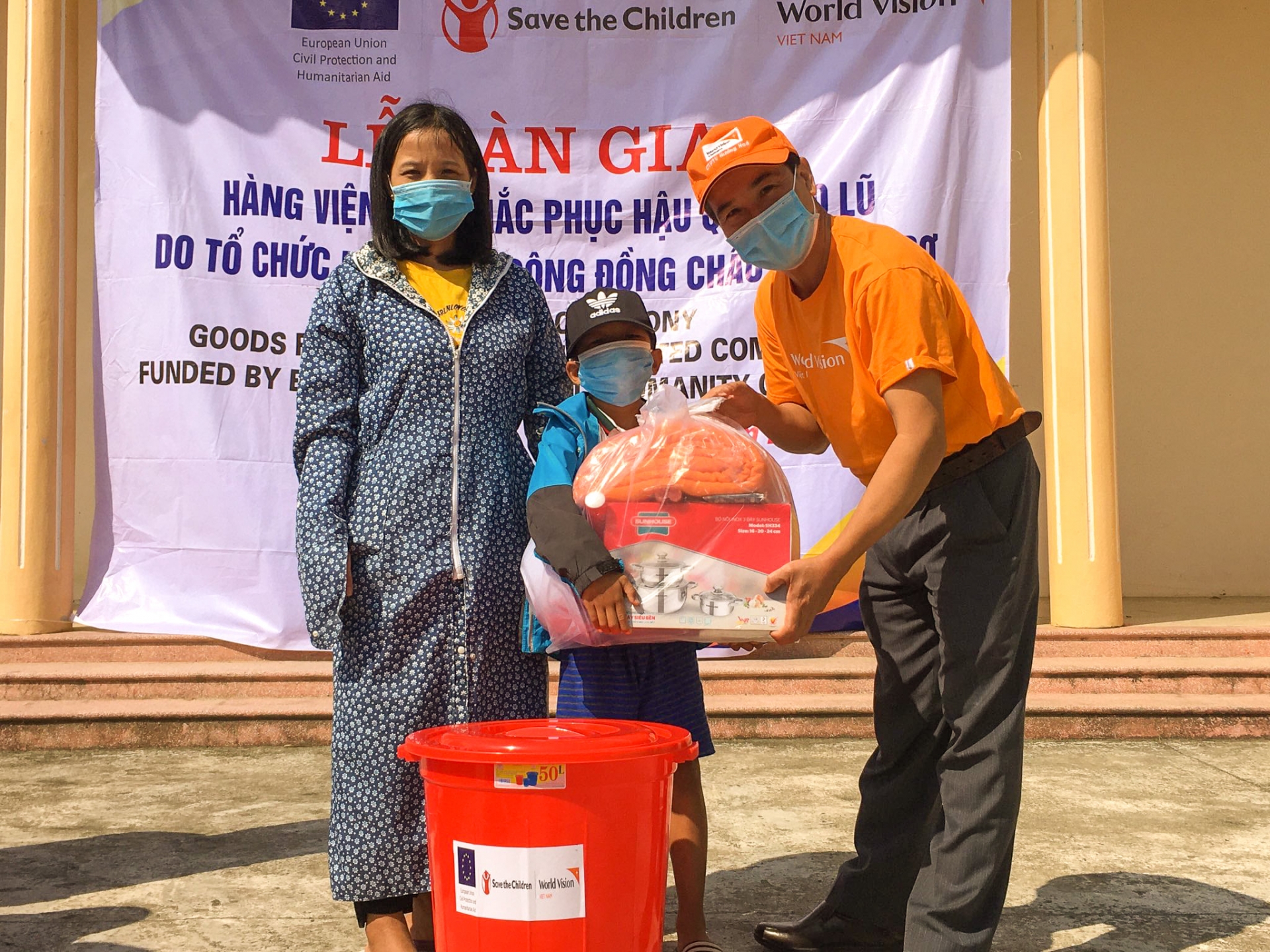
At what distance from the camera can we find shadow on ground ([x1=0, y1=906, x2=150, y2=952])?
2.67 meters

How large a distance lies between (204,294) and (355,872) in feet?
12.2

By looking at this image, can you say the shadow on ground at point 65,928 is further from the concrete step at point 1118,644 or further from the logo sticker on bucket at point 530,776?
the concrete step at point 1118,644

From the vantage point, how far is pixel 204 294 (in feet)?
17.8

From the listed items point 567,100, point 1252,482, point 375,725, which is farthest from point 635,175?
point 1252,482

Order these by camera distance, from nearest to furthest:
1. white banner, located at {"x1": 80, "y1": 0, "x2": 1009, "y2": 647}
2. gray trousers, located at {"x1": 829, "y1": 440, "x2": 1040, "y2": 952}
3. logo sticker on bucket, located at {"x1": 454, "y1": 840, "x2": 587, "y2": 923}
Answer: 1. logo sticker on bucket, located at {"x1": 454, "y1": 840, "x2": 587, "y2": 923}
2. gray trousers, located at {"x1": 829, "y1": 440, "x2": 1040, "y2": 952}
3. white banner, located at {"x1": 80, "y1": 0, "x2": 1009, "y2": 647}

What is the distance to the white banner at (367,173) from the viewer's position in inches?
213

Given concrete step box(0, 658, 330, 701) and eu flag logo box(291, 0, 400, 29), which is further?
eu flag logo box(291, 0, 400, 29)

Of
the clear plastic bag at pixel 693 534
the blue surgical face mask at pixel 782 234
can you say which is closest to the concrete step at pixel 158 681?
the clear plastic bag at pixel 693 534

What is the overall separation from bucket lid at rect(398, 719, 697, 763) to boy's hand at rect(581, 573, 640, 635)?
0.20 m

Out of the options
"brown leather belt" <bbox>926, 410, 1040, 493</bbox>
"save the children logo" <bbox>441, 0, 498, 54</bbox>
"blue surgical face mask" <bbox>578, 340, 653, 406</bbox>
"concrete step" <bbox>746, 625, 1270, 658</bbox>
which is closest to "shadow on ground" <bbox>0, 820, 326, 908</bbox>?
"blue surgical face mask" <bbox>578, 340, 653, 406</bbox>

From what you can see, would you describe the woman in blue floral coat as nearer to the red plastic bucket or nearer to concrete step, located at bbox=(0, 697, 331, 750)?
the red plastic bucket

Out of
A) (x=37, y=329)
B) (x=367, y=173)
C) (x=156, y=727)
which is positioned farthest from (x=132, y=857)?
(x=367, y=173)

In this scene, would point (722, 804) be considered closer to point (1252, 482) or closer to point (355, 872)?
point (355, 872)

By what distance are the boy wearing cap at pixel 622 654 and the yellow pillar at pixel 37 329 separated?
154 inches
